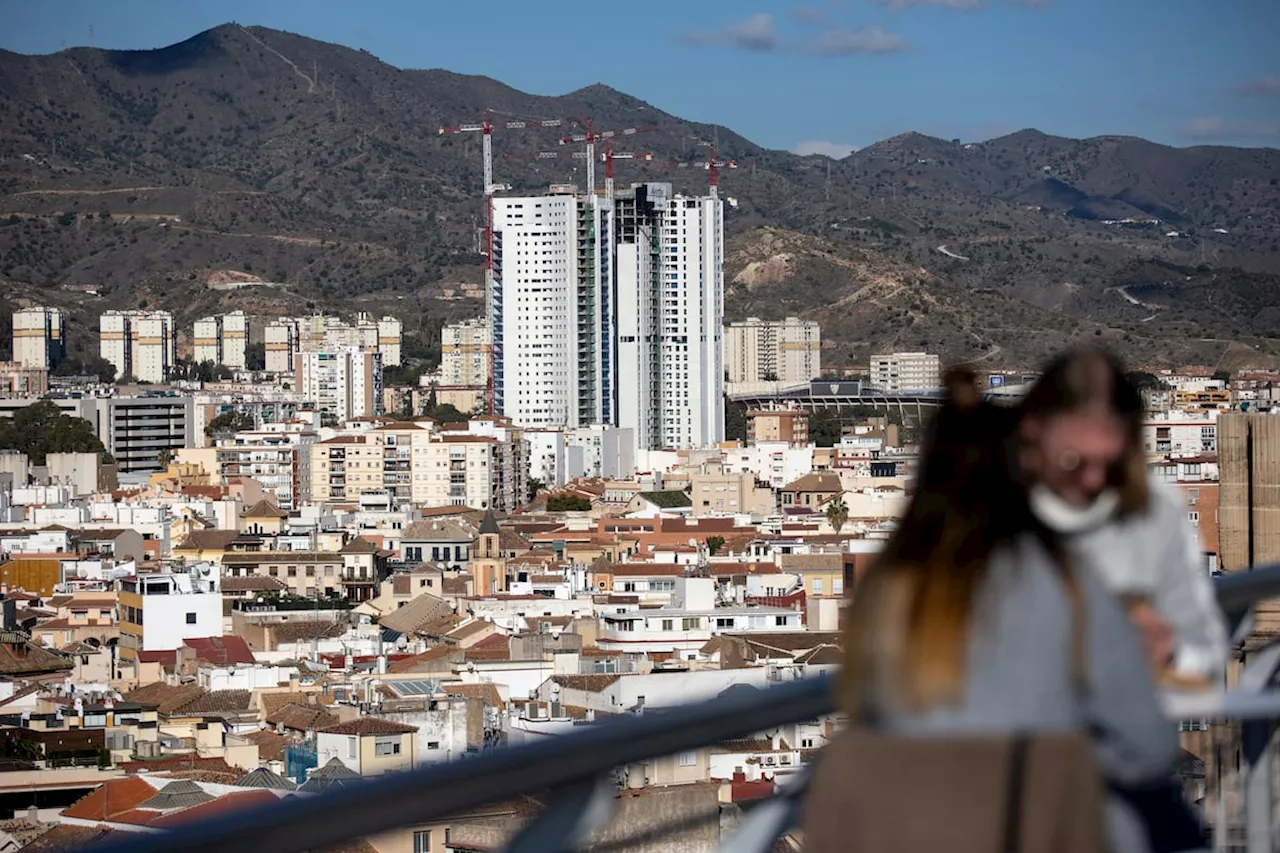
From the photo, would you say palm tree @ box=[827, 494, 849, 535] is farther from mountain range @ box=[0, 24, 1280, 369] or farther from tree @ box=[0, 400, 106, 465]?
mountain range @ box=[0, 24, 1280, 369]

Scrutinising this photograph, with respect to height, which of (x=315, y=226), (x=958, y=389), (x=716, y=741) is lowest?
(x=716, y=741)

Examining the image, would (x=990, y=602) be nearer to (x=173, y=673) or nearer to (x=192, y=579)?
(x=173, y=673)

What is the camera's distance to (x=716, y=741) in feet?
4.34

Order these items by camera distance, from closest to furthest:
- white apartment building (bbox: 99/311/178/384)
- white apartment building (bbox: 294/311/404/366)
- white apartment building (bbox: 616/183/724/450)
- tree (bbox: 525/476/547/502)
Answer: tree (bbox: 525/476/547/502), white apartment building (bbox: 616/183/724/450), white apartment building (bbox: 294/311/404/366), white apartment building (bbox: 99/311/178/384)

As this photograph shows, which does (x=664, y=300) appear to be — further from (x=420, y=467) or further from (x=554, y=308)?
(x=420, y=467)

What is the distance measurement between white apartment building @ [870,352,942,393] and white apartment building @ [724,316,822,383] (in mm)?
5348

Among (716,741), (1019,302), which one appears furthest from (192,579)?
(1019,302)

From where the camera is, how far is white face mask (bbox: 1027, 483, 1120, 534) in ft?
3.90

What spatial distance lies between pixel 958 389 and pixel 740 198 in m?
101

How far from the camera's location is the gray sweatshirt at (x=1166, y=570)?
1.23m

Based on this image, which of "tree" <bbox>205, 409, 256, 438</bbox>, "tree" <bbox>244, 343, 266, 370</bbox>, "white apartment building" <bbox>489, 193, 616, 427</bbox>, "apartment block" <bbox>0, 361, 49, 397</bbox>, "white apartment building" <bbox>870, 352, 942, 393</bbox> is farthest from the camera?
"tree" <bbox>244, 343, 266, 370</bbox>

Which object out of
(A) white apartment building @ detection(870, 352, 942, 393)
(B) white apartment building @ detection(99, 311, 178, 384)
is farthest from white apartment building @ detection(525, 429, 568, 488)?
(B) white apartment building @ detection(99, 311, 178, 384)

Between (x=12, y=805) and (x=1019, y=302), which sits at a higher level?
(x=1019, y=302)

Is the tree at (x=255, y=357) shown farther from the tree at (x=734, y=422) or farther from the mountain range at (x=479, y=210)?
the tree at (x=734, y=422)
